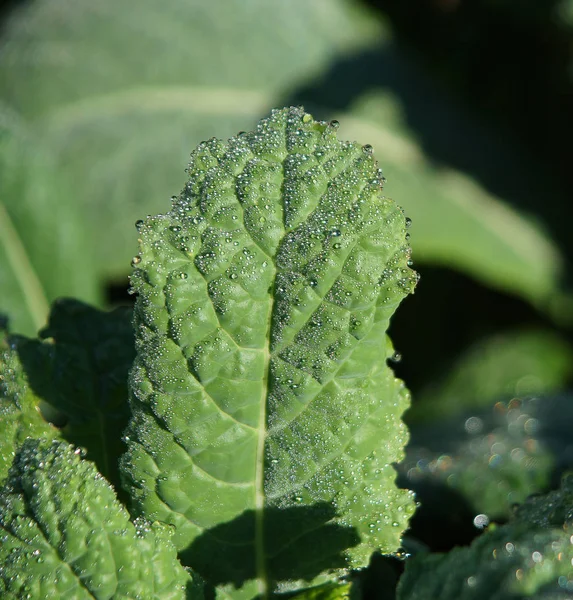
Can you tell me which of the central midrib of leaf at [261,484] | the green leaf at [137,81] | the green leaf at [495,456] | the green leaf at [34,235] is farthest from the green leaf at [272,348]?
the green leaf at [137,81]

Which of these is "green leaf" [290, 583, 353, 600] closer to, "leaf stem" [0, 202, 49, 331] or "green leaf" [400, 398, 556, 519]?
"green leaf" [400, 398, 556, 519]

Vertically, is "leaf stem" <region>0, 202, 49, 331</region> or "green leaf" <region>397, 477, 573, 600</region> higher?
"leaf stem" <region>0, 202, 49, 331</region>

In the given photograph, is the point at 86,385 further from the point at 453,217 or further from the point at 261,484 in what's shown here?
the point at 453,217

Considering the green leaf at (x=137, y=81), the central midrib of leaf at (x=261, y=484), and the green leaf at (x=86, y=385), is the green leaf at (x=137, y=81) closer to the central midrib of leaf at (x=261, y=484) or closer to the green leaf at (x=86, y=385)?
the green leaf at (x=86, y=385)

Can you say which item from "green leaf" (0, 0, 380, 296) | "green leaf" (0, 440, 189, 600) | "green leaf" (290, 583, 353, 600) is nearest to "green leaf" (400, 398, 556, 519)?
"green leaf" (290, 583, 353, 600)

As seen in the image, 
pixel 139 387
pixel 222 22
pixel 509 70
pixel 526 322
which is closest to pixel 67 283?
pixel 139 387
